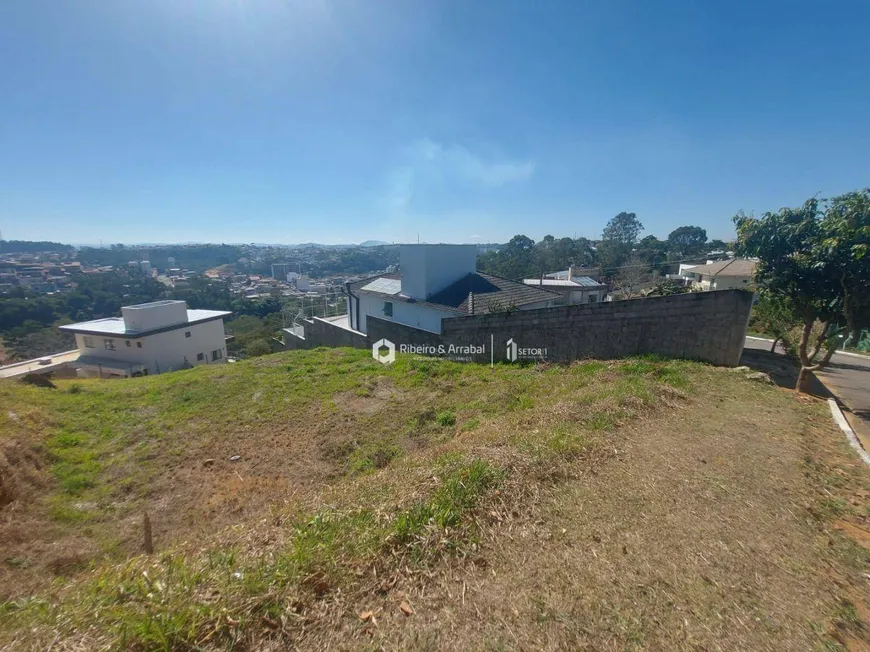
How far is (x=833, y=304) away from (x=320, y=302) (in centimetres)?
2211

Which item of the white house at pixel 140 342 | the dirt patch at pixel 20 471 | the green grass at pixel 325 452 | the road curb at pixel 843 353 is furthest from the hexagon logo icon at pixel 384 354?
the white house at pixel 140 342

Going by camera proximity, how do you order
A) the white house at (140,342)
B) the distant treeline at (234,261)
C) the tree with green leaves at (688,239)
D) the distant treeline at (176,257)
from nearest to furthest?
1. the white house at (140,342)
2. the tree with green leaves at (688,239)
3. the distant treeline at (234,261)
4. the distant treeline at (176,257)

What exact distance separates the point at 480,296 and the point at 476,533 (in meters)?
12.5

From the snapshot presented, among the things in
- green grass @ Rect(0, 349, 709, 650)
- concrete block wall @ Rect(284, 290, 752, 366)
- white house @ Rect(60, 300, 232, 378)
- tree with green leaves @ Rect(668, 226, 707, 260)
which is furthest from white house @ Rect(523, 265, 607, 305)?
tree with green leaves @ Rect(668, 226, 707, 260)

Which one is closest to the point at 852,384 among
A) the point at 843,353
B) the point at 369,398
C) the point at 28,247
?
the point at 843,353

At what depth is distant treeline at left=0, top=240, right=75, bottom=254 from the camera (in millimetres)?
94500

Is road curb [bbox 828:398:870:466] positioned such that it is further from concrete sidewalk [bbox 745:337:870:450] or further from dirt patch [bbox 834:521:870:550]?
dirt patch [bbox 834:521:870:550]

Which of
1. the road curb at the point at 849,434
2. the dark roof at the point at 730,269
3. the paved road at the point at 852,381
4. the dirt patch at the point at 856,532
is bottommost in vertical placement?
the paved road at the point at 852,381

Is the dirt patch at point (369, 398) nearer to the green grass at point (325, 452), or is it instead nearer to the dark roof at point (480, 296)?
the green grass at point (325, 452)

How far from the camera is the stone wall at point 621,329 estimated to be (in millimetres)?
7543

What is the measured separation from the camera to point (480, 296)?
48.1ft

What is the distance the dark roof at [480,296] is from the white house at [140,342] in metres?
13.9

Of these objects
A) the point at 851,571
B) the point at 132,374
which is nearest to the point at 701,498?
the point at 851,571

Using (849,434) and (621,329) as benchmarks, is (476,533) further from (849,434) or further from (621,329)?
(621,329)
